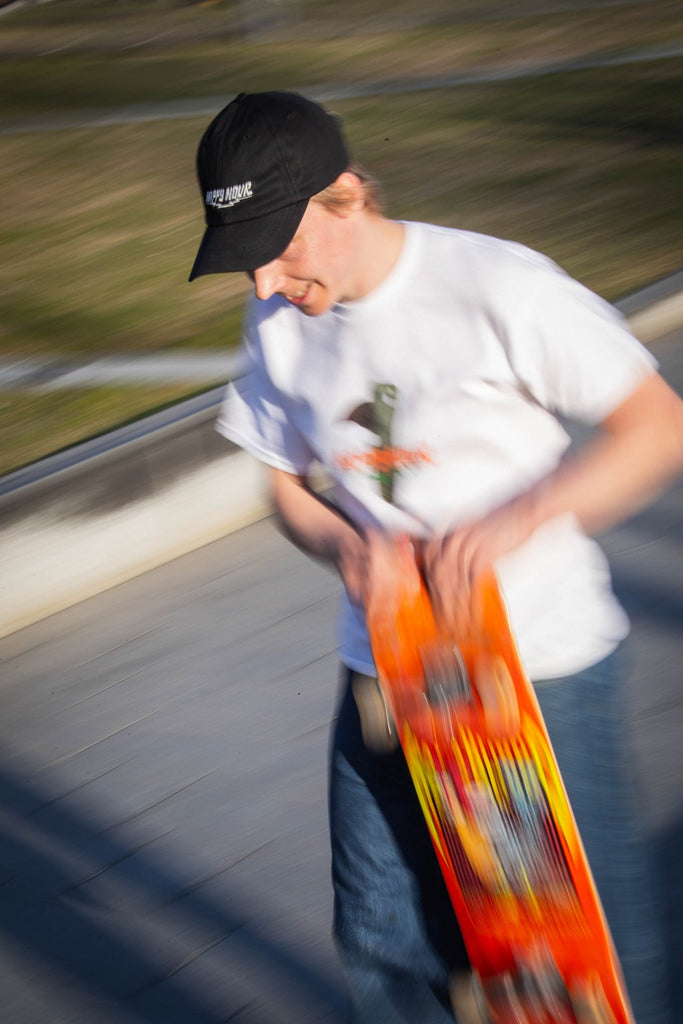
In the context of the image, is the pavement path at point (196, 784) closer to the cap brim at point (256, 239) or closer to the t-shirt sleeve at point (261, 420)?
the t-shirt sleeve at point (261, 420)

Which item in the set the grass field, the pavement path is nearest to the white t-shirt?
the pavement path

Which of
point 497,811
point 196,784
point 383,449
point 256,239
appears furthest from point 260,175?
point 196,784

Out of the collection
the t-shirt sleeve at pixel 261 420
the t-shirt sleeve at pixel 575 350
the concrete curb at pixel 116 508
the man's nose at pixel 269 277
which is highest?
the man's nose at pixel 269 277

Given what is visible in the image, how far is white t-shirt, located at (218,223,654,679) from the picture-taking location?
1716 millimetres

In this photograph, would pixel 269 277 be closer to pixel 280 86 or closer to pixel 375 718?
pixel 375 718

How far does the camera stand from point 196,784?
3547mm

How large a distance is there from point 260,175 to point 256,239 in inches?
3.3

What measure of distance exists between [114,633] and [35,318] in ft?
11.3

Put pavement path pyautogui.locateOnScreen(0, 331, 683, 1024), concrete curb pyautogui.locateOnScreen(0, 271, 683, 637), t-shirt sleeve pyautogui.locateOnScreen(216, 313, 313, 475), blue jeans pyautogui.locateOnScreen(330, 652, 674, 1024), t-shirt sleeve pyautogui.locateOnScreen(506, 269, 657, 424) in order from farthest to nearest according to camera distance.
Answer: concrete curb pyautogui.locateOnScreen(0, 271, 683, 637), pavement path pyautogui.locateOnScreen(0, 331, 683, 1024), t-shirt sleeve pyautogui.locateOnScreen(216, 313, 313, 475), blue jeans pyautogui.locateOnScreen(330, 652, 674, 1024), t-shirt sleeve pyautogui.locateOnScreen(506, 269, 657, 424)

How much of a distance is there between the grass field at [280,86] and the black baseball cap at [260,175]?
3.82 metres

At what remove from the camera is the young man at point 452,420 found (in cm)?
171

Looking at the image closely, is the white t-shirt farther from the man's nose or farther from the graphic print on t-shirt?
the man's nose

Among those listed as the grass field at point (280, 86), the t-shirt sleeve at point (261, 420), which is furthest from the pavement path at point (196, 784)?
the grass field at point (280, 86)

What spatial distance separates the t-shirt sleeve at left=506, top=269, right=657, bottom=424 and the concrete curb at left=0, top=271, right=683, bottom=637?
10.1ft
